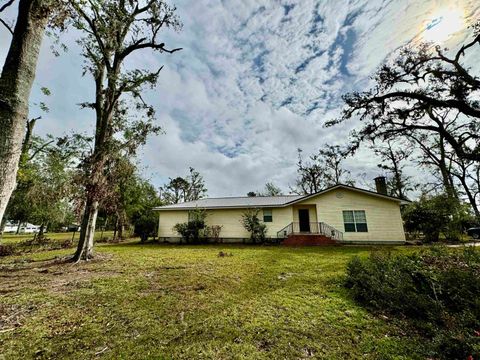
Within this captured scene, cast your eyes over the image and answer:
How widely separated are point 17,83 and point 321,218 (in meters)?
16.0

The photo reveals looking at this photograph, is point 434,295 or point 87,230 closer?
point 434,295

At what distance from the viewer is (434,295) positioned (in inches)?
153

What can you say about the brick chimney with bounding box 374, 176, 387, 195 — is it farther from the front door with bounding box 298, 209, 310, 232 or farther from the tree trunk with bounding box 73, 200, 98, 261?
the tree trunk with bounding box 73, 200, 98, 261

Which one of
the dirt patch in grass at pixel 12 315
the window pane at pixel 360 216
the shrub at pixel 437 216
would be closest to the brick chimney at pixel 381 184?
the shrub at pixel 437 216

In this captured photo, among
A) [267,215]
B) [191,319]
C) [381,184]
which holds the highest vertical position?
[381,184]

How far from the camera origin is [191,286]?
5535mm

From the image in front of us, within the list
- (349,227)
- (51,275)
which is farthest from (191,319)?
(349,227)

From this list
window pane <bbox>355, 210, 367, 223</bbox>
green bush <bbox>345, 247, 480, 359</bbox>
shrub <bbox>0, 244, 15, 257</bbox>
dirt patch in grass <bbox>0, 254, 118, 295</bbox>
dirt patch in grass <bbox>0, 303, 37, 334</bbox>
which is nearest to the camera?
green bush <bbox>345, 247, 480, 359</bbox>

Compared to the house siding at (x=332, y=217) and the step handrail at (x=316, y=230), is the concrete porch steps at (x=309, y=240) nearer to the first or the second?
the step handrail at (x=316, y=230)

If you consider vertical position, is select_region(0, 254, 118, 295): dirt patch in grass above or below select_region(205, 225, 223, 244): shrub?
below

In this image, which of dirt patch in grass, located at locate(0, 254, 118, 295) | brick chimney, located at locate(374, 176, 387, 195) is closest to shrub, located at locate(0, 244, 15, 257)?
dirt patch in grass, located at locate(0, 254, 118, 295)

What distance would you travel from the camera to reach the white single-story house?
1412 cm

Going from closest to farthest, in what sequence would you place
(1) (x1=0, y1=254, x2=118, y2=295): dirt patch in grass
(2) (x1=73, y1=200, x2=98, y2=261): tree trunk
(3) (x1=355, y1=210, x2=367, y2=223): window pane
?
(1) (x1=0, y1=254, x2=118, y2=295): dirt patch in grass
(2) (x1=73, y1=200, x2=98, y2=261): tree trunk
(3) (x1=355, y1=210, x2=367, y2=223): window pane

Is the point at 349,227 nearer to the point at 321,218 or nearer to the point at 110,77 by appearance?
the point at 321,218
